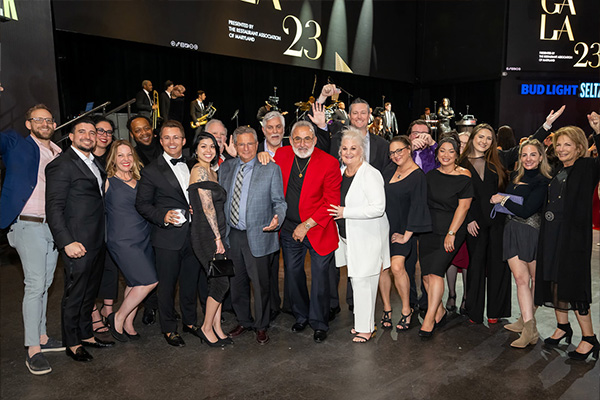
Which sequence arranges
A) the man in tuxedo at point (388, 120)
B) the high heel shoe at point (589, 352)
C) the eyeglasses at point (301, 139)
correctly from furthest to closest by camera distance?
the man in tuxedo at point (388, 120) → the eyeglasses at point (301, 139) → the high heel shoe at point (589, 352)

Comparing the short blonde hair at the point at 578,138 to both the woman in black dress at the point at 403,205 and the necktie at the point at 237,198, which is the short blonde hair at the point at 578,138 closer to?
the woman in black dress at the point at 403,205

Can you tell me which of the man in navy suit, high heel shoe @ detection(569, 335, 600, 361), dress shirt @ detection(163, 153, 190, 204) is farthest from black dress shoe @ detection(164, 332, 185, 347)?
high heel shoe @ detection(569, 335, 600, 361)

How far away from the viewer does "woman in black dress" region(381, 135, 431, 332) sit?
11.9 ft

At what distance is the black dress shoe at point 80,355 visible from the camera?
11.0ft

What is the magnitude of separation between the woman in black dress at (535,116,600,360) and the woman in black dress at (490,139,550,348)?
13 cm

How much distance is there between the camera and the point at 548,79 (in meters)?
14.0

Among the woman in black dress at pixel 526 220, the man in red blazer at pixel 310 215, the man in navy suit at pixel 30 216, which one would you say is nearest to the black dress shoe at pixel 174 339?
the man in navy suit at pixel 30 216

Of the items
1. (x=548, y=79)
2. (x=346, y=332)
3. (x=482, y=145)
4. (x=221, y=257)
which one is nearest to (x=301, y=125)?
(x=221, y=257)

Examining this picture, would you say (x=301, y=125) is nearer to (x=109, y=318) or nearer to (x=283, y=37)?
(x=109, y=318)

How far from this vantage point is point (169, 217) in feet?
10.8

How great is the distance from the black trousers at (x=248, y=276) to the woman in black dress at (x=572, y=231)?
6.62 ft

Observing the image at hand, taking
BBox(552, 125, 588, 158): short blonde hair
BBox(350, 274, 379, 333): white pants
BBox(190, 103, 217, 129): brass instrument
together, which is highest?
BBox(190, 103, 217, 129): brass instrument

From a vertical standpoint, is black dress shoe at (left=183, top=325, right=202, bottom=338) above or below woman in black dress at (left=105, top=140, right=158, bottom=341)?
below

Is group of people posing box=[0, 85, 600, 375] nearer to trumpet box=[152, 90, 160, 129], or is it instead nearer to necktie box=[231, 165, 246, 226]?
necktie box=[231, 165, 246, 226]
